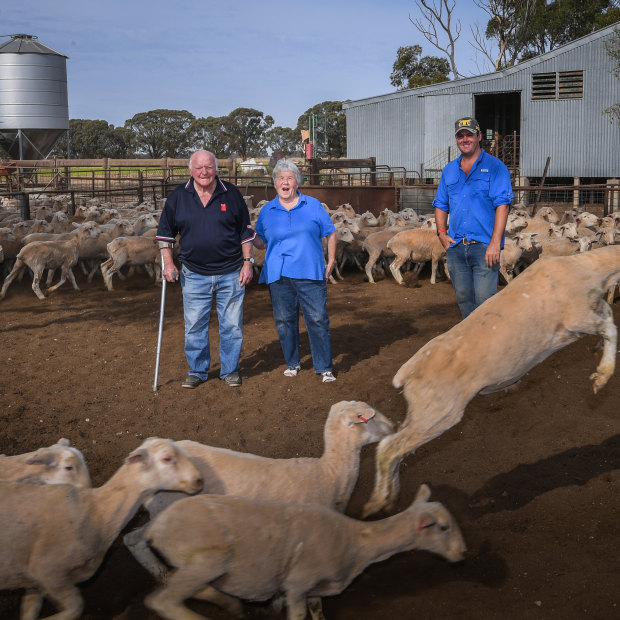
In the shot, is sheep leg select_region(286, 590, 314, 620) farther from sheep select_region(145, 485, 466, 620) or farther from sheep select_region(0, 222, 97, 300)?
sheep select_region(0, 222, 97, 300)

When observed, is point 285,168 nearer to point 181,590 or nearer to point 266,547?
point 266,547

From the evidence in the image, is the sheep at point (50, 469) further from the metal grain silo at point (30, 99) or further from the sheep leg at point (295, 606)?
the metal grain silo at point (30, 99)

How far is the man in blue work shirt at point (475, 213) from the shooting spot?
19.7 ft

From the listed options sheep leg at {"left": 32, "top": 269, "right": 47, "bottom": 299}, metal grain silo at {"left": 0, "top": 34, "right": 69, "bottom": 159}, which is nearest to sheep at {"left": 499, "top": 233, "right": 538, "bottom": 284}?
sheep leg at {"left": 32, "top": 269, "right": 47, "bottom": 299}

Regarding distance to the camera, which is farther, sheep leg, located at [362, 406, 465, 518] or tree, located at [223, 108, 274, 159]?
tree, located at [223, 108, 274, 159]

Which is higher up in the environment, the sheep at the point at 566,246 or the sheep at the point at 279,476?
the sheep at the point at 566,246

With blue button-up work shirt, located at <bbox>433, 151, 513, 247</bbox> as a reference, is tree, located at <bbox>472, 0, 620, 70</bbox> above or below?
above

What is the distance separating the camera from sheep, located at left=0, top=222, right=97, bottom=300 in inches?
470

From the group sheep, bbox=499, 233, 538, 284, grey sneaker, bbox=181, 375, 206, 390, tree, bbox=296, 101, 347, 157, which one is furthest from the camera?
tree, bbox=296, 101, 347, 157

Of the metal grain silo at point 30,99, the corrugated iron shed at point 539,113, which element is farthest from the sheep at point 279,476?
the metal grain silo at point 30,99

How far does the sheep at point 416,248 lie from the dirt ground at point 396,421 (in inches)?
83.0

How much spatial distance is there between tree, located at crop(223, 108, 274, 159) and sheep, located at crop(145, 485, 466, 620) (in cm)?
7175

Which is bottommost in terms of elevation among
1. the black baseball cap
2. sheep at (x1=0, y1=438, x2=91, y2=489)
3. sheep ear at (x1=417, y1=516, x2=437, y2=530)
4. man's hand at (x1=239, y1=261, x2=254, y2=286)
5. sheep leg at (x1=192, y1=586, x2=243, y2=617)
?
sheep leg at (x1=192, y1=586, x2=243, y2=617)

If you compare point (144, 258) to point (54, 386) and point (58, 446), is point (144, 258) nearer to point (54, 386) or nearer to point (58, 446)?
point (54, 386)
